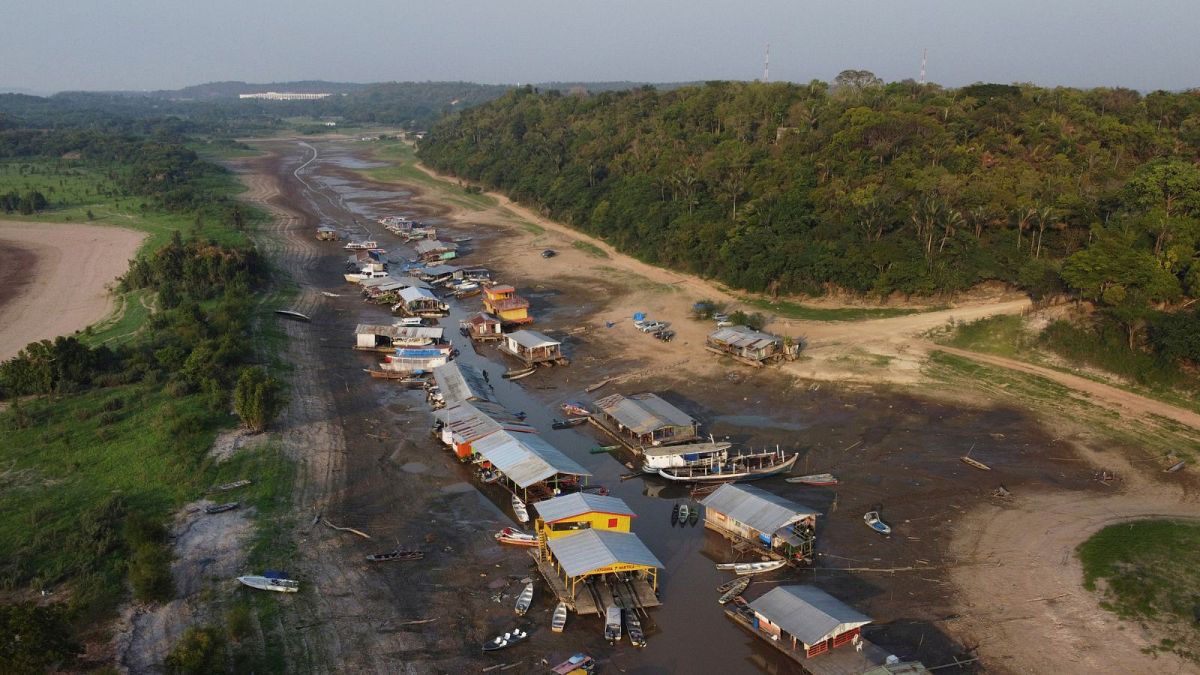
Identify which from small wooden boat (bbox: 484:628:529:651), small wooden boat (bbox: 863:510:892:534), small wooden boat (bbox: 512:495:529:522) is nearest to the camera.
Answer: small wooden boat (bbox: 484:628:529:651)

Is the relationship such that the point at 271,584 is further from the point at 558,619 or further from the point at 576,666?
the point at 576,666

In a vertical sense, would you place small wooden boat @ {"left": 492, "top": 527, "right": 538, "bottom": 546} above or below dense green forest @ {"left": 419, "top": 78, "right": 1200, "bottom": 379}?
below

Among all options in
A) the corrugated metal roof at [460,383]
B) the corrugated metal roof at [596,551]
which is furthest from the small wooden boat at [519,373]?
the corrugated metal roof at [596,551]

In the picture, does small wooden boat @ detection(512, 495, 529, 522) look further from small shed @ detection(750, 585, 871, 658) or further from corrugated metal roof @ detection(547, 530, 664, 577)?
small shed @ detection(750, 585, 871, 658)

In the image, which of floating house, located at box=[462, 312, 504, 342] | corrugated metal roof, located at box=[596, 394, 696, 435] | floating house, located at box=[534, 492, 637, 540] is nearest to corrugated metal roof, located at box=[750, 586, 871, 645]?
floating house, located at box=[534, 492, 637, 540]

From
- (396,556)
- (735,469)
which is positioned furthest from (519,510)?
(735,469)

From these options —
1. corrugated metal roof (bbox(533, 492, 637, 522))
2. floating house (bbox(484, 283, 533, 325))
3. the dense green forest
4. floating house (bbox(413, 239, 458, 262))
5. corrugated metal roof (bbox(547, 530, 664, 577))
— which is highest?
the dense green forest

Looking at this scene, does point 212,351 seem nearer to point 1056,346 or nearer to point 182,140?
point 1056,346
